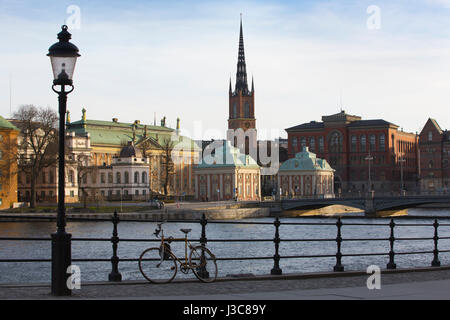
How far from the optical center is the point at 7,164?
2936 inches

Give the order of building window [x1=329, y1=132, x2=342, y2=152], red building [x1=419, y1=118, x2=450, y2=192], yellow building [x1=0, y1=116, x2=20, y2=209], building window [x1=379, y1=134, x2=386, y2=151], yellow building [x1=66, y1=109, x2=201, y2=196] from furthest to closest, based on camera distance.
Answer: building window [x1=329, y1=132, x2=342, y2=152] → building window [x1=379, y1=134, x2=386, y2=151] → red building [x1=419, y1=118, x2=450, y2=192] → yellow building [x1=66, y1=109, x2=201, y2=196] → yellow building [x1=0, y1=116, x2=20, y2=209]

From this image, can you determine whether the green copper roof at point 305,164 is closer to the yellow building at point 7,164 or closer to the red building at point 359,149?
the red building at point 359,149

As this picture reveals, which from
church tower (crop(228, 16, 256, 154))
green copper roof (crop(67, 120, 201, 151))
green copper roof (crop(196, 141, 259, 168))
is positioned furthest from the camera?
church tower (crop(228, 16, 256, 154))

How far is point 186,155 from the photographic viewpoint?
136 m

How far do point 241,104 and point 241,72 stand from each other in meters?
7.54

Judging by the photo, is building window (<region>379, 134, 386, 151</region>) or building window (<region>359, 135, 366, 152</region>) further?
building window (<region>359, 135, 366, 152</region>)

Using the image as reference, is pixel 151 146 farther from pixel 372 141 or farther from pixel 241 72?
pixel 241 72

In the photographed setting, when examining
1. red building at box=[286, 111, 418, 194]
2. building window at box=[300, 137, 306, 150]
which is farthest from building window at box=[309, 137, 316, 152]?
building window at box=[300, 137, 306, 150]

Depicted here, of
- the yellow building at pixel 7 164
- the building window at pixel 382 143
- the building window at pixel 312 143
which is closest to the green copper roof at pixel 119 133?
the building window at pixel 312 143

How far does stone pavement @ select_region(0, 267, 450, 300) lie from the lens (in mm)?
10734

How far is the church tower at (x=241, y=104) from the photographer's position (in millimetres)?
159125

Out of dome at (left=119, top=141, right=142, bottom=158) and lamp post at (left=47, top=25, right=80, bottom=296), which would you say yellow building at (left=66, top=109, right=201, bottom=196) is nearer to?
dome at (left=119, top=141, right=142, bottom=158)

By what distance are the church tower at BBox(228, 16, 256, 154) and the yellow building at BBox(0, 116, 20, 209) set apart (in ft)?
273
